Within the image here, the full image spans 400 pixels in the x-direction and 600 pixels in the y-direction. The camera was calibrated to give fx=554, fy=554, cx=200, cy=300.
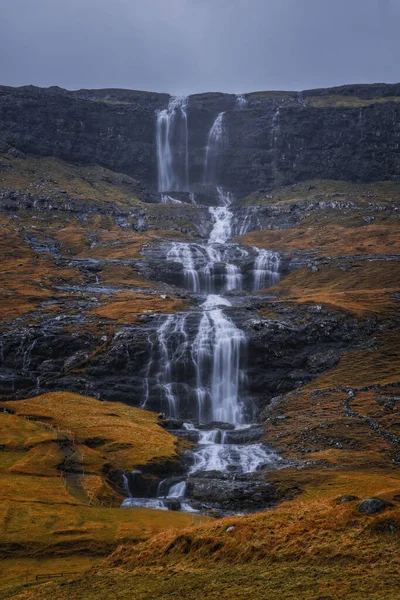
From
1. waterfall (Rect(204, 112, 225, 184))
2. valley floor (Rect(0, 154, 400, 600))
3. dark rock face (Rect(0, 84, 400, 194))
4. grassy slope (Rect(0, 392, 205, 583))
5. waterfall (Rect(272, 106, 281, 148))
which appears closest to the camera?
valley floor (Rect(0, 154, 400, 600))

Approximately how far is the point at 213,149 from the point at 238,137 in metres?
8.13

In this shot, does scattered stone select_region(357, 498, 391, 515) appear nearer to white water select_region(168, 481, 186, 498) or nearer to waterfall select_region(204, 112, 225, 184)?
white water select_region(168, 481, 186, 498)

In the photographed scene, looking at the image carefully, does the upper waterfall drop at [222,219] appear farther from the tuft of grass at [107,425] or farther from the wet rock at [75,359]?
the tuft of grass at [107,425]

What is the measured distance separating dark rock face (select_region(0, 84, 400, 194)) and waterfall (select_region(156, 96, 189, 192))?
178 cm

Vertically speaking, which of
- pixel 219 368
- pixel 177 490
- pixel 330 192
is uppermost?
pixel 330 192

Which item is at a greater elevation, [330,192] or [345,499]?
[330,192]

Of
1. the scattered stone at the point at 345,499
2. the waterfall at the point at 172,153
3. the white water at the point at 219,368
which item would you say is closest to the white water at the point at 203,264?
the white water at the point at 219,368

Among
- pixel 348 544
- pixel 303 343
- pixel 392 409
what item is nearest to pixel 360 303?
pixel 303 343

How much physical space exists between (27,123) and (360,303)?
11860cm

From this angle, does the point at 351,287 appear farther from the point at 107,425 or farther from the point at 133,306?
the point at 107,425

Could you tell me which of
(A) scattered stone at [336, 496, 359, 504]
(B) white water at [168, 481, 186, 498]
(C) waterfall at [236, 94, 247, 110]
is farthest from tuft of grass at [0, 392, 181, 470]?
(C) waterfall at [236, 94, 247, 110]

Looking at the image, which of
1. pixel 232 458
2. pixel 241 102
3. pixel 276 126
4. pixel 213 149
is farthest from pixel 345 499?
pixel 241 102

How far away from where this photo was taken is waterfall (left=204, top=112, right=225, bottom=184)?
156375mm

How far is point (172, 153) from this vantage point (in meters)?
156
